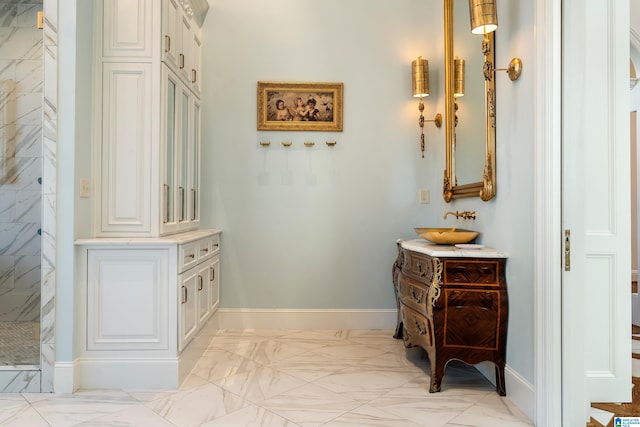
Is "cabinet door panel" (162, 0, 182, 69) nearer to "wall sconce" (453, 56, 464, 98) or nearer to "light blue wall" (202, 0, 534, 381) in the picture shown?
"light blue wall" (202, 0, 534, 381)

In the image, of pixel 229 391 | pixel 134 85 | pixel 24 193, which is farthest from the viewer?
pixel 24 193

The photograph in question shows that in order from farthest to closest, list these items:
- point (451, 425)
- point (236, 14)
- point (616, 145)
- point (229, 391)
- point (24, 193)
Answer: point (236, 14)
point (24, 193)
point (229, 391)
point (616, 145)
point (451, 425)

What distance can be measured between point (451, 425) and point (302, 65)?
2.94m

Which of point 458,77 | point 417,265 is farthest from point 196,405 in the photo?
point 458,77

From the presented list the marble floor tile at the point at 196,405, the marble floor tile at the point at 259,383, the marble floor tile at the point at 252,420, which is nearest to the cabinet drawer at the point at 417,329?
the marble floor tile at the point at 259,383

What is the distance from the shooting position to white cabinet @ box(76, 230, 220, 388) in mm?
2385

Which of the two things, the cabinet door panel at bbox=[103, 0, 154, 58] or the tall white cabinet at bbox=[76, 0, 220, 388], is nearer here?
the tall white cabinet at bbox=[76, 0, 220, 388]

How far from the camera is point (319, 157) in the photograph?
3.64 metres

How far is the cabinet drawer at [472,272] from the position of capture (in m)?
2.31

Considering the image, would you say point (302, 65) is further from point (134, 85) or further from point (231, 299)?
point (231, 299)

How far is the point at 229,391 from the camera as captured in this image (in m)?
2.37

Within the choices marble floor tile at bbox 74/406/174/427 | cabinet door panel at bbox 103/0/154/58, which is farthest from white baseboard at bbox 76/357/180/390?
cabinet door panel at bbox 103/0/154/58

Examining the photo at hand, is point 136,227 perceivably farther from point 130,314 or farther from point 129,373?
point 129,373

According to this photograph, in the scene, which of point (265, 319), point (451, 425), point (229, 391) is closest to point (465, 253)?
point (451, 425)
